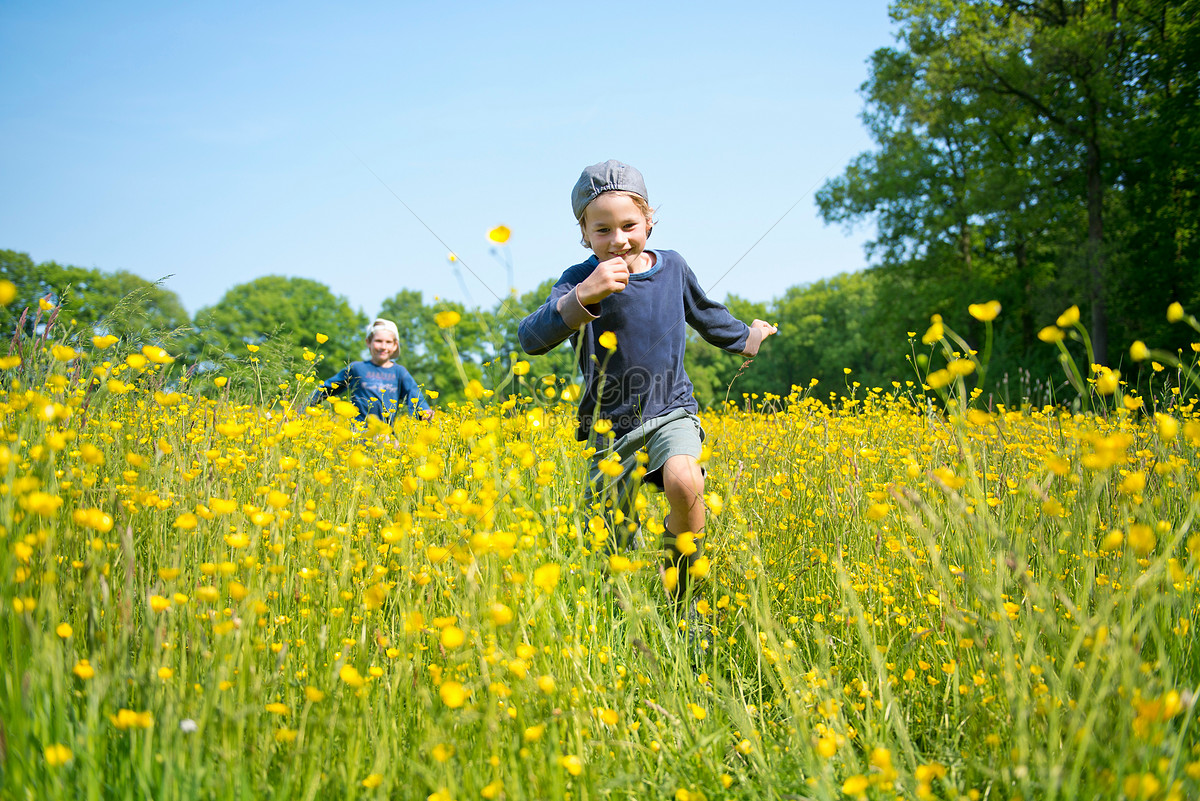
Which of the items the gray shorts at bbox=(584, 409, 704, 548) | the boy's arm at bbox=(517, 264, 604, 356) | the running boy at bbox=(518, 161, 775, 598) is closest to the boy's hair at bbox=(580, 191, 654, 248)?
the running boy at bbox=(518, 161, 775, 598)

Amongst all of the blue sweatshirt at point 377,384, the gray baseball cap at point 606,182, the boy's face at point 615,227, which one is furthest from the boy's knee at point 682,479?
the blue sweatshirt at point 377,384

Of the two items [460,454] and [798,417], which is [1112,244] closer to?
[798,417]

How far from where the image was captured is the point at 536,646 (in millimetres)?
1633

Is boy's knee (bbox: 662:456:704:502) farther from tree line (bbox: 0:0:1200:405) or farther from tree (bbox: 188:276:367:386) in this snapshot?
tree (bbox: 188:276:367:386)

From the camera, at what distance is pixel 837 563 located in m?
1.49

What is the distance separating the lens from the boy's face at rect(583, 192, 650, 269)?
9.25 ft

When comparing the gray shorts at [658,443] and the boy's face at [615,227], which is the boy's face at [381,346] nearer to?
the boy's face at [615,227]

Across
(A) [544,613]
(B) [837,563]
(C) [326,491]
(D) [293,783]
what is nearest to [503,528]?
(A) [544,613]

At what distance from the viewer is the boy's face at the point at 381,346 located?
23.9 feet

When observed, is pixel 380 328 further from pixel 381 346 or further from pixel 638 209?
pixel 638 209

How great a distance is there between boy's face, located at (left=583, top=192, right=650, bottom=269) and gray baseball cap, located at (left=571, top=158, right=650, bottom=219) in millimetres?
31

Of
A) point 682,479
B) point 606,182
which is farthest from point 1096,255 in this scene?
point 682,479

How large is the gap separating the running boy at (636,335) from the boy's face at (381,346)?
4768 millimetres

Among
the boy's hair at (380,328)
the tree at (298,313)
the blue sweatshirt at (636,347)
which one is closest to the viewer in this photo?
the blue sweatshirt at (636,347)
